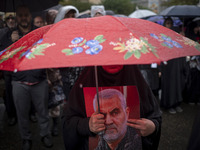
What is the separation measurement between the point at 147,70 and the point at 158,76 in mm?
373

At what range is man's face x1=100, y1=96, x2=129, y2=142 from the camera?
4.83ft

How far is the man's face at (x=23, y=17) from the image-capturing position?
2.85 m

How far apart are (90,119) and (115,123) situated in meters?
0.19

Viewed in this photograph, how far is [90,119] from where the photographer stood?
4.86 feet

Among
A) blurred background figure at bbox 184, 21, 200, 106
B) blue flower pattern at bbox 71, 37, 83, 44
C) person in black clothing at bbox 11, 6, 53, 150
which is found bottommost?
blurred background figure at bbox 184, 21, 200, 106

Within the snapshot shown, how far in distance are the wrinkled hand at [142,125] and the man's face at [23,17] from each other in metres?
2.16

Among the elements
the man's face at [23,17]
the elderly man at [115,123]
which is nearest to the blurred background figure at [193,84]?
the man's face at [23,17]

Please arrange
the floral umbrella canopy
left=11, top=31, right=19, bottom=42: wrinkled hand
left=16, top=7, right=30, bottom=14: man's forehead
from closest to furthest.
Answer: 1. the floral umbrella canopy
2. left=11, top=31, right=19, bottom=42: wrinkled hand
3. left=16, top=7, right=30, bottom=14: man's forehead

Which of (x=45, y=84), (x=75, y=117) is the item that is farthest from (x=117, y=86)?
(x=45, y=84)

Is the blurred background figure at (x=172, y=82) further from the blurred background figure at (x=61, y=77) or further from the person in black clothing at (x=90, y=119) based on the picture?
the person in black clothing at (x=90, y=119)

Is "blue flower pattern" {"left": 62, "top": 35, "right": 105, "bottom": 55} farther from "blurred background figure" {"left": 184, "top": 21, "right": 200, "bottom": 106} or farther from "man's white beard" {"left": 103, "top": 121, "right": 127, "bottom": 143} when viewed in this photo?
"blurred background figure" {"left": 184, "top": 21, "right": 200, "bottom": 106}

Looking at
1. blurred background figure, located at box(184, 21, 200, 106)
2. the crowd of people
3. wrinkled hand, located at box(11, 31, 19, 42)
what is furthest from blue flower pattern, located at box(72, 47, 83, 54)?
blurred background figure, located at box(184, 21, 200, 106)

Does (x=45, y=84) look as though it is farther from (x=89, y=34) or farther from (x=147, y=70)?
(x=147, y=70)

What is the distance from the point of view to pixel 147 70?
4.73 m
